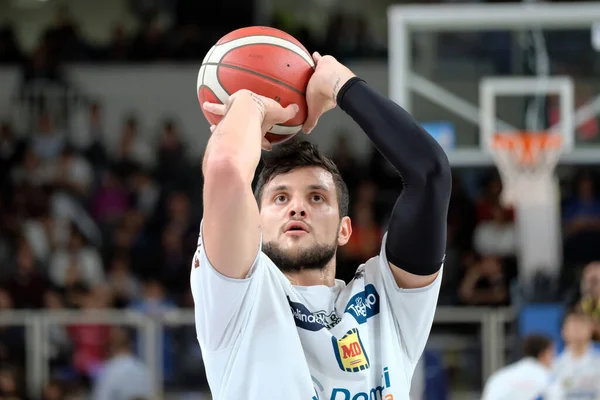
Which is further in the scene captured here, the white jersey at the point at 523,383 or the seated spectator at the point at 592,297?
the seated spectator at the point at 592,297

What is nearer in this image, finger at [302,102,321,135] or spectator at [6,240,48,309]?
finger at [302,102,321,135]

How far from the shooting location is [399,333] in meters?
3.20

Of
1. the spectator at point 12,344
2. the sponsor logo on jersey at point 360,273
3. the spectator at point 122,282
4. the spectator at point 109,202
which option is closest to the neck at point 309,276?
the sponsor logo on jersey at point 360,273

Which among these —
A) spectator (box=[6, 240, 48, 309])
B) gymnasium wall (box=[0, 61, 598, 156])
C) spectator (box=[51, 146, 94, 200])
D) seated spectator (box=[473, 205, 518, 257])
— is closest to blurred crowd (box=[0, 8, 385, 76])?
gymnasium wall (box=[0, 61, 598, 156])

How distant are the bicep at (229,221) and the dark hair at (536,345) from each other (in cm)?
543

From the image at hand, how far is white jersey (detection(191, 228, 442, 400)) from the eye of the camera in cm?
288

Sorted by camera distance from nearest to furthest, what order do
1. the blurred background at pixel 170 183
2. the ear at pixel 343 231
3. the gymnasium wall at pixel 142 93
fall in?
the ear at pixel 343 231, the blurred background at pixel 170 183, the gymnasium wall at pixel 142 93

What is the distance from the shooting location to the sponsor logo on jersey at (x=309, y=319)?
302cm

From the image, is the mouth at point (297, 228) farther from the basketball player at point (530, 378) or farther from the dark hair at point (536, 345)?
the dark hair at point (536, 345)

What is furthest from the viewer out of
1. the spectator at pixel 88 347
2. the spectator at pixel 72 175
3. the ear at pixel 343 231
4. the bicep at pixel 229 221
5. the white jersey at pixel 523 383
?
the spectator at pixel 72 175

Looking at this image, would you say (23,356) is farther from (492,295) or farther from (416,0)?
(416,0)

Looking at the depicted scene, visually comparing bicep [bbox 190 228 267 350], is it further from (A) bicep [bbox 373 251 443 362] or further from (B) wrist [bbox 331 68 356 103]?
(B) wrist [bbox 331 68 356 103]

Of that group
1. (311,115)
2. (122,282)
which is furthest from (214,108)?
(122,282)

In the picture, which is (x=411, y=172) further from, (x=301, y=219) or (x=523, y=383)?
(x=523, y=383)
